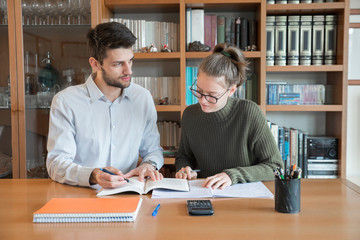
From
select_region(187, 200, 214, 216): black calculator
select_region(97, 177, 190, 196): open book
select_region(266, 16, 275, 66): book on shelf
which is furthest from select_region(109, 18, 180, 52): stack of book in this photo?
select_region(187, 200, 214, 216): black calculator

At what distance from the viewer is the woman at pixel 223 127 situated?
1.50 meters

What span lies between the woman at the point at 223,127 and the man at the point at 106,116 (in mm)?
224

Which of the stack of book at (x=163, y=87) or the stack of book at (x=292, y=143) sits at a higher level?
the stack of book at (x=163, y=87)

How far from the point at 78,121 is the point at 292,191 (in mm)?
1061

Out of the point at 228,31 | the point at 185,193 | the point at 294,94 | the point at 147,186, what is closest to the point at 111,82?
the point at 147,186

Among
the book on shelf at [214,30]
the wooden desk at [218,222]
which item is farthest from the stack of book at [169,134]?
the wooden desk at [218,222]

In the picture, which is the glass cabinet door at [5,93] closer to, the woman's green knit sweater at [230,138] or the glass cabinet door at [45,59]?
the glass cabinet door at [45,59]

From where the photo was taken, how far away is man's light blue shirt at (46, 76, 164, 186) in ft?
5.39

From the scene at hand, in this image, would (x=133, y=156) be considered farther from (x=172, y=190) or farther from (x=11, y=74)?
(x=11, y=74)

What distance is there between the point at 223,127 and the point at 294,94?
1.14 m

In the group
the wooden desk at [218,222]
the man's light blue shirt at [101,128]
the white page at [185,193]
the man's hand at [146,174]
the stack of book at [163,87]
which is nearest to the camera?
the wooden desk at [218,222]

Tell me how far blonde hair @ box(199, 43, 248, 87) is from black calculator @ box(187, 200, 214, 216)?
60 cm

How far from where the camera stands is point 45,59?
2564mm

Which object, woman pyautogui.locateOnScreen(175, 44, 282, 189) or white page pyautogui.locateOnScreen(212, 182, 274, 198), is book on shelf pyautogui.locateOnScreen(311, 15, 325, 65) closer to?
woman pyautogui.locateOnScreen(175, 44, 282, 189)
